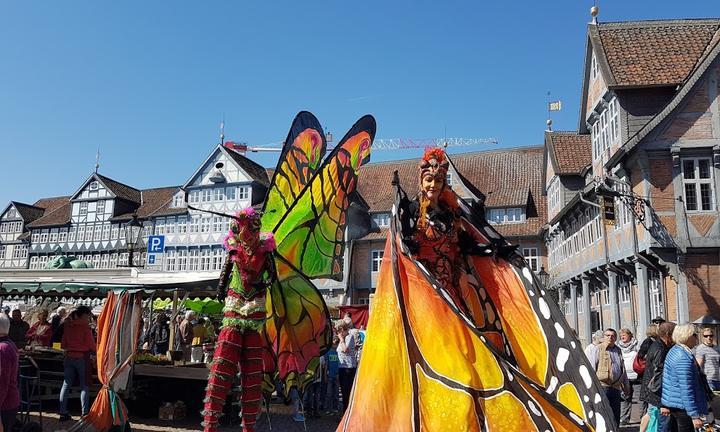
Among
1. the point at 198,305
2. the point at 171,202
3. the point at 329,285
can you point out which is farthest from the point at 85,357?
the point at 171,202

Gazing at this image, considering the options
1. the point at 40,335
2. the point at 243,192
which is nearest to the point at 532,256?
the point at 243,192

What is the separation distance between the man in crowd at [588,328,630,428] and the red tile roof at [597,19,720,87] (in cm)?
1416

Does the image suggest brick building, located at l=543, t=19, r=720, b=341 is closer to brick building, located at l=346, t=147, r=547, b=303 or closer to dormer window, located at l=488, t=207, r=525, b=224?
brick building, located at l=346, t=147, r=547, b=303

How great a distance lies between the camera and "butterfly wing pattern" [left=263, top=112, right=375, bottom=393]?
6566mm

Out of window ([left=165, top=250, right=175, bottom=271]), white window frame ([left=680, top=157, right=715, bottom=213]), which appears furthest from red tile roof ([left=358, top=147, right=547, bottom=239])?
white window frame ([left=680, top=157, right=715, bottom=213])

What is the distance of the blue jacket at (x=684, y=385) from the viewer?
5.43 m

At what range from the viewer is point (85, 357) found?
8.71 meters

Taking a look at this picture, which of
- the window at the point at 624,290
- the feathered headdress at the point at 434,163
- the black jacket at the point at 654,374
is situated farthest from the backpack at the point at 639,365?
the window at the point at 624,290

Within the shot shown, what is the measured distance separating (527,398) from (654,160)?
16.4m

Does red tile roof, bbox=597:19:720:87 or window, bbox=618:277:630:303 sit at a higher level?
red tile roof, bbox=597:19:720:87

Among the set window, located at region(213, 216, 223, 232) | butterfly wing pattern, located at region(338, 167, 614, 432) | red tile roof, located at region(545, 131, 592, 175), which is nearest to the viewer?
butterfly wing pattern, located at region(338, 167, 614, 432)

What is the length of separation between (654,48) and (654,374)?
1882 centimetres

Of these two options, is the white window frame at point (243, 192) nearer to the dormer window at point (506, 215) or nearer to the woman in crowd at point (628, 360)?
the dormer window at point (506, 215)

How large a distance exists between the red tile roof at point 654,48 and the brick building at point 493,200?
15.6 meters
